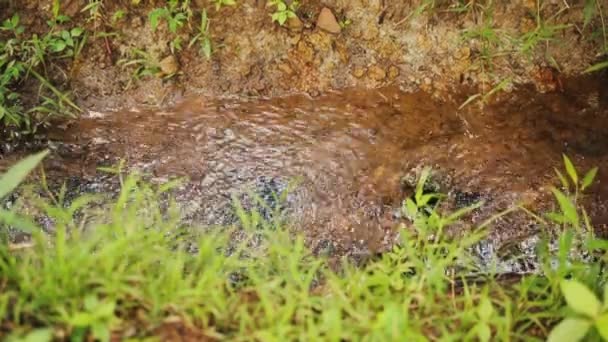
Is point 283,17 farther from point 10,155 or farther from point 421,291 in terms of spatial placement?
point 421,291

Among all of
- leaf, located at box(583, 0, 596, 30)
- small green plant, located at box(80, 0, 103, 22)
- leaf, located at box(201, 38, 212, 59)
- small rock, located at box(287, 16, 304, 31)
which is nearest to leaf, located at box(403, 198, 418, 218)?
small rock, located at box(287, 16, 304, 31)

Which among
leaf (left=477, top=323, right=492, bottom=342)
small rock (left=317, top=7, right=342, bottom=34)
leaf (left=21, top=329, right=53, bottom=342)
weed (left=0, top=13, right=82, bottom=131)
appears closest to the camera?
leaf (left=21, top=329, right=53, bottom=342)

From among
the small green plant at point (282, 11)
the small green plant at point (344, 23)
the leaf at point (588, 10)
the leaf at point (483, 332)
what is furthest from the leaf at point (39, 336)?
the leaf at point (588, 10)

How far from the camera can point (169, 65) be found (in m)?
3.36

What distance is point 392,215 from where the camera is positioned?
→ 296cm

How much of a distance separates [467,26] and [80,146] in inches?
91.3

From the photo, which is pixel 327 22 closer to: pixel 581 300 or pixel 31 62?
pixel 31 62

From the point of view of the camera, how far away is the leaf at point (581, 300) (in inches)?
63.9

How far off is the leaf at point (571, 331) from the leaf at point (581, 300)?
29mm

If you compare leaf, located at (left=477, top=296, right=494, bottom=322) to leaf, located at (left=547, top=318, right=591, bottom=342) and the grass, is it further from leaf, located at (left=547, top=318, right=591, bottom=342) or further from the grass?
leaf, located at (left=547, top=318, right=591, bottom=342)

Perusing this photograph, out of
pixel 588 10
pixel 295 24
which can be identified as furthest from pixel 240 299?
pixel 588 10

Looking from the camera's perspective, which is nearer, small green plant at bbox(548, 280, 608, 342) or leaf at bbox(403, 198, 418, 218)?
small green plant at bbox(548, 280, 608, 342)

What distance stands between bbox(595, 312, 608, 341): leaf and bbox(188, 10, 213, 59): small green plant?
7.75 ft

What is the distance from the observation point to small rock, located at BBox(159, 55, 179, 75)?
11.0 feet
